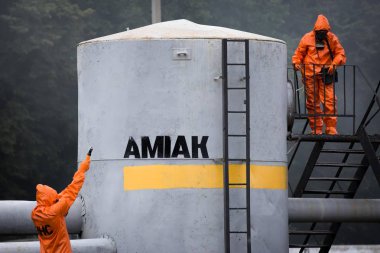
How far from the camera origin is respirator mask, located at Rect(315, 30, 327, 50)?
18812 millimetres

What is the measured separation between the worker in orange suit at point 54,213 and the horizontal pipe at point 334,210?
5.11 metres

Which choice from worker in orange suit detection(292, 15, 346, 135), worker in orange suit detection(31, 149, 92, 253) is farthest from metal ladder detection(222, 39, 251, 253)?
worker in orange suit detection(292, 15, 346, 135)

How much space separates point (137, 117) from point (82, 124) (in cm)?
92

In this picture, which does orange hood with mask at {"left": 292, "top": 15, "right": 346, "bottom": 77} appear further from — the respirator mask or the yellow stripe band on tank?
the yellow stripe band on tank

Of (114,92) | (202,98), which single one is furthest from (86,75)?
(202,98)

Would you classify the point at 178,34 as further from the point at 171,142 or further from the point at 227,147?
the point at 227,147

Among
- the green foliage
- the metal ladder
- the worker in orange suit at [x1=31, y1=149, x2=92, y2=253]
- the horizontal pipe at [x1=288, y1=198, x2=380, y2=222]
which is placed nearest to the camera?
the worker in orange suit at [x1=31, y1=149, x2=92, y2=253]

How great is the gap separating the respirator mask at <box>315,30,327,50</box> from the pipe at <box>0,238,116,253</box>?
15.9 feet

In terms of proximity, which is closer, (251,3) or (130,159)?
(130,159)

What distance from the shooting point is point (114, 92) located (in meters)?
16.1

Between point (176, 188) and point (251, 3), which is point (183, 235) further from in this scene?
point (251, 3)

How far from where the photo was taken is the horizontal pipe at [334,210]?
19.0 m

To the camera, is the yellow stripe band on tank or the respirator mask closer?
the yellow stripe band on tank

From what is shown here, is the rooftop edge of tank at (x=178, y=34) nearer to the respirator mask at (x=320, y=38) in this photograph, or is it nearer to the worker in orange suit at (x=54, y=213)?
the worker in orange suit at (x=54, y=213)
